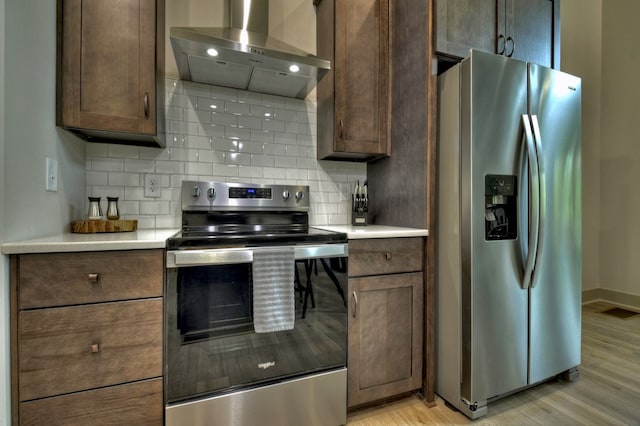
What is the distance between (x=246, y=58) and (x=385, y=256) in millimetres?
1225

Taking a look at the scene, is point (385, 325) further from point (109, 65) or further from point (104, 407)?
point (109, 65)

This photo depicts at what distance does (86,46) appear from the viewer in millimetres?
1317

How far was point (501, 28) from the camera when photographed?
168 cm

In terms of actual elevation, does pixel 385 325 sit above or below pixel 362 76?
below

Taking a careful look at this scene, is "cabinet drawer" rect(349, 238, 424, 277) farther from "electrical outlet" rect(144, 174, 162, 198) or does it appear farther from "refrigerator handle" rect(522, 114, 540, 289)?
"electrical outlet" rect(144, 174, 162, 198)

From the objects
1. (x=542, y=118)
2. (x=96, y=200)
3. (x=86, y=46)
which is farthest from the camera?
(x=542, y=118)

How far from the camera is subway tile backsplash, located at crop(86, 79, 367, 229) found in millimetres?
1646

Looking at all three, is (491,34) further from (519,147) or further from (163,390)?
(163,390)

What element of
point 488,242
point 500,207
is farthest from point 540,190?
point 488,242

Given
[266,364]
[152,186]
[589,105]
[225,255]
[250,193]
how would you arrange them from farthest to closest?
1. [589,105]
2. [250,193]
3. [152,186]
4. [266,364]
5. [225,255]

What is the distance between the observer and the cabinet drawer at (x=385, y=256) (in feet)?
4.69

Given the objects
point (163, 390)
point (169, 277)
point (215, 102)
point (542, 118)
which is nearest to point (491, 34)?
point (542, 118)

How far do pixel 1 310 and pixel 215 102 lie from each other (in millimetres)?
1396

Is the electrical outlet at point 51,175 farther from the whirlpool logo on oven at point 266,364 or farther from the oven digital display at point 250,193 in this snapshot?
the whirlpool logo on oven at point 266,364
